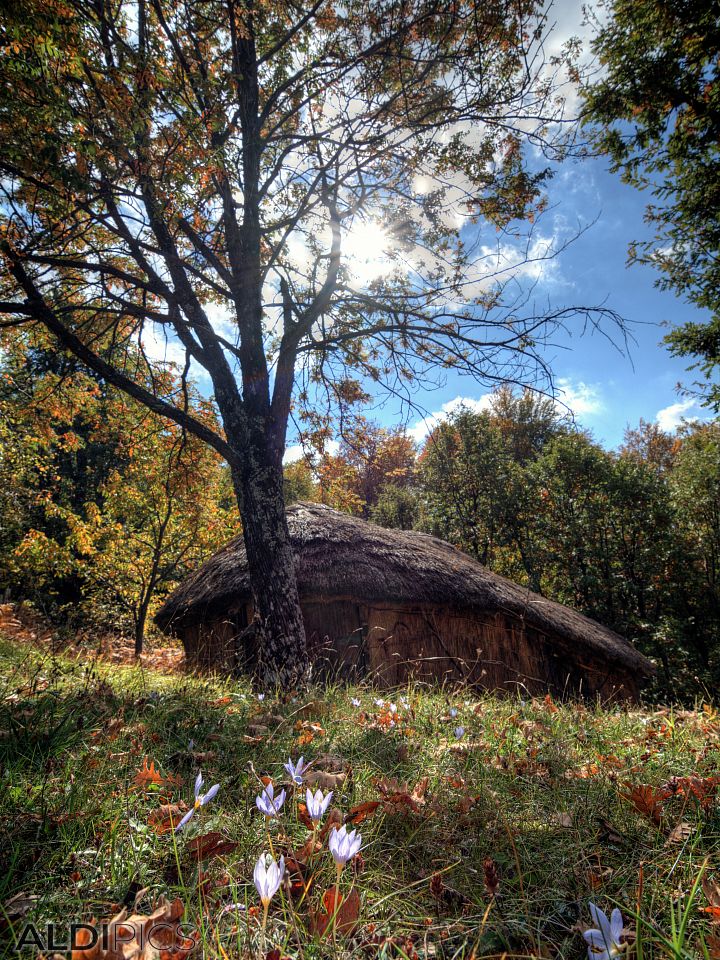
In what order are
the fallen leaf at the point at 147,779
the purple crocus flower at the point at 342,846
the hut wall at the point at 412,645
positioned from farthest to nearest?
the hut wall at the point at 412,645, the fallen leaf at the point at 147,779, the purple crocus flower at the point at 342,846

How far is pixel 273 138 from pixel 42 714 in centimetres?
676

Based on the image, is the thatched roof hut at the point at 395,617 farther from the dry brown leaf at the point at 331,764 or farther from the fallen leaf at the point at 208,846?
the fallen leaf at the point at 208,846

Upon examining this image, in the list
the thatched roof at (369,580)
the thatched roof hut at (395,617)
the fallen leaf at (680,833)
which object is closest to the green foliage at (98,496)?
the thatched roof at (369,580)

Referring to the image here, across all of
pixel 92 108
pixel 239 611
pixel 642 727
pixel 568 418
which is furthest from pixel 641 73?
pixel 239 611

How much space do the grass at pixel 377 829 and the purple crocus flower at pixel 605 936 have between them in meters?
0.05

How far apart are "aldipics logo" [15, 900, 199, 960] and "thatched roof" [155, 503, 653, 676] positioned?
18.9 feet

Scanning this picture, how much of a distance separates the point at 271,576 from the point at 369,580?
2.11m

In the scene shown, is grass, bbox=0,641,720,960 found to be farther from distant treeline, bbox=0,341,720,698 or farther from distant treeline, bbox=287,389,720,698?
distant treeline, bbox=287,389,720,698

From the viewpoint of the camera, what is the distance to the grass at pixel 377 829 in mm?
1305

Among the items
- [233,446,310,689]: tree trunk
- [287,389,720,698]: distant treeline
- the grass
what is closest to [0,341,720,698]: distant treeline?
[287,389,720,698]: distant treeline

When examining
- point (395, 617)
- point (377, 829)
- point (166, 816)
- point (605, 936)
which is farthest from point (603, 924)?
point (395, 617)

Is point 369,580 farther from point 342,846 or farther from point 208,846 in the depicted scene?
point 342,846

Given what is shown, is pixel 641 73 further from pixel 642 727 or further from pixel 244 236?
pixel 642 727

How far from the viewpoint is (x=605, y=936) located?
96 centimetres
